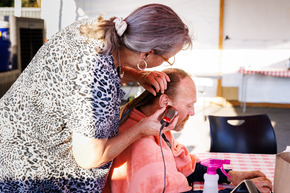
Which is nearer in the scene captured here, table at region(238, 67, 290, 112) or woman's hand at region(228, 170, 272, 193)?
woman's hand at region(228, 170, 272, 193)

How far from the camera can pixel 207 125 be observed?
5414 millimetres

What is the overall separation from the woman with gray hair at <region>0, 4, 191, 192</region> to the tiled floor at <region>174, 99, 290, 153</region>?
3.09m

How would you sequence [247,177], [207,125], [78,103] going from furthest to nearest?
[207,125] → [247,177] → [78,103]

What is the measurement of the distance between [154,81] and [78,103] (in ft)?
1.52

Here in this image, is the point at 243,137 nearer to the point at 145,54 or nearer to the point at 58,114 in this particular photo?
the point at 145,54

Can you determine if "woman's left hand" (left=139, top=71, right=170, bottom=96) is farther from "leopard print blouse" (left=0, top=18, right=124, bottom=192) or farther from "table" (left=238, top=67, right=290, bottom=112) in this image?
"table" (left=238, top=67, right=290, bottom=112)

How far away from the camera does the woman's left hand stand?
1440 millimetres

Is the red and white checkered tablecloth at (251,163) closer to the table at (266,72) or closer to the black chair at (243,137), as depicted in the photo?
the black chair at (243,137)

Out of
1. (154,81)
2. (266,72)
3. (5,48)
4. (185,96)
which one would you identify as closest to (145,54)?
(154,81)

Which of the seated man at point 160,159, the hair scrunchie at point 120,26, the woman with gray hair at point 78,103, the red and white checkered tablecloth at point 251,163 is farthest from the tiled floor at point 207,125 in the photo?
the hair scrunchie at point 120,26

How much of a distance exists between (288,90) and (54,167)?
266 inches

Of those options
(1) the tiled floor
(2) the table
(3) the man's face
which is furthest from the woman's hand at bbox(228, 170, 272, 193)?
(2) the table

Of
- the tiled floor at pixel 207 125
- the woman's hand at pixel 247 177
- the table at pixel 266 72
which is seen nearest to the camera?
the woman's hand at pixel 247 177

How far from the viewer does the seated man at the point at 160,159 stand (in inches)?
49.9
